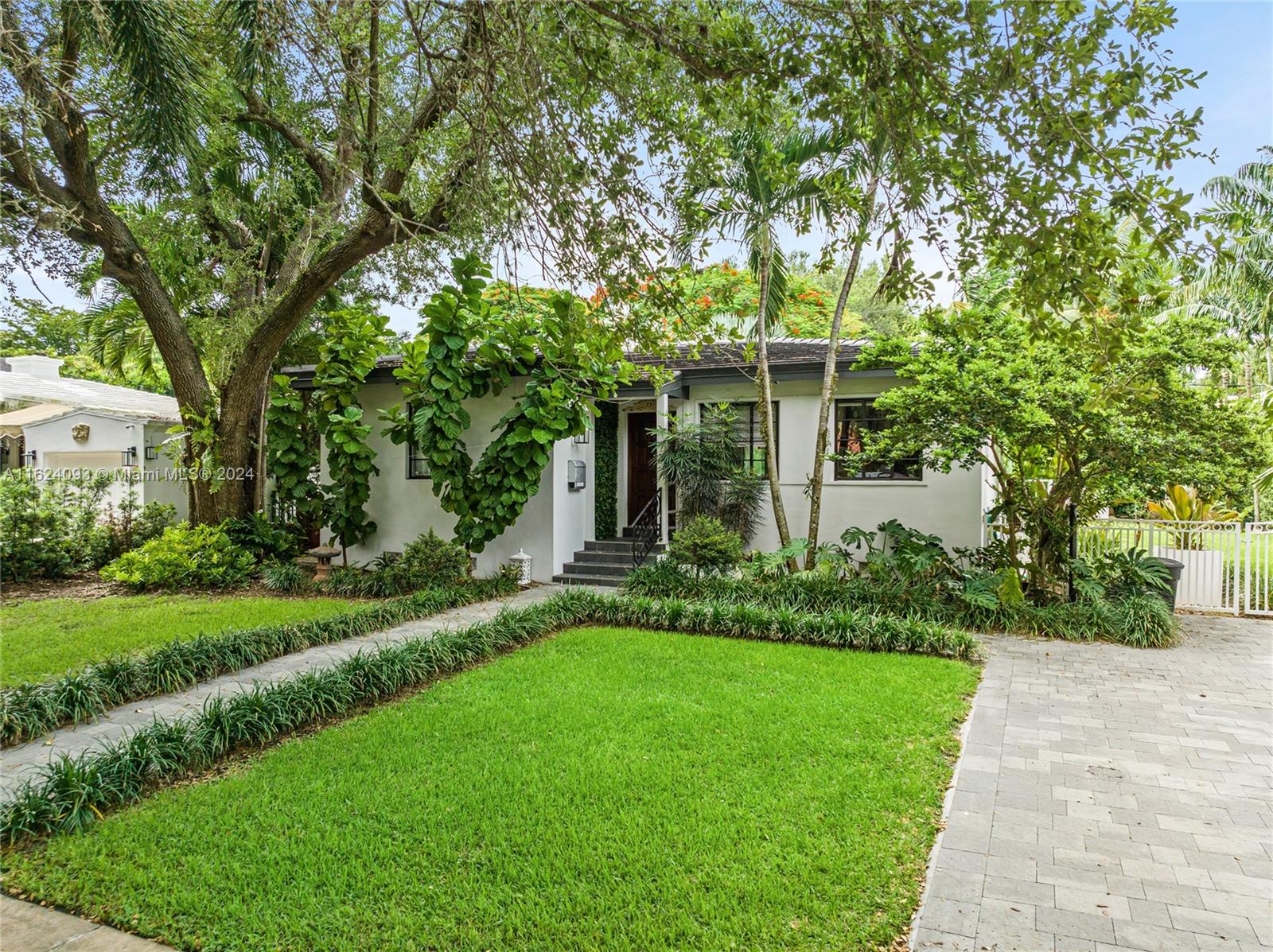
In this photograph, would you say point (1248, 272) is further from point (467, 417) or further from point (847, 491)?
point (467, 417)

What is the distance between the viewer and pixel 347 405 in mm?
10680

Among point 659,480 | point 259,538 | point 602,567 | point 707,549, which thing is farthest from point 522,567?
point 259,538

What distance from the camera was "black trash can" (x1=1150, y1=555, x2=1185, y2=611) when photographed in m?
8.62

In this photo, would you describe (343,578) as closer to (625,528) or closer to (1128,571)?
(625,528)

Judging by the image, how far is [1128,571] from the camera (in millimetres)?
8719

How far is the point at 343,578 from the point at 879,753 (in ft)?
27.0

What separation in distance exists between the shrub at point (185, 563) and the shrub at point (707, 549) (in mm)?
6843

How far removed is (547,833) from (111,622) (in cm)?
740

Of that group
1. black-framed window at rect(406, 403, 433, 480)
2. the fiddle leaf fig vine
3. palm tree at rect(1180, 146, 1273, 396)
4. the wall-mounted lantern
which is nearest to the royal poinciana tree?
the fiddle leaf fig vine

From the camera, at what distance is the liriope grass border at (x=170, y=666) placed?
4.98m

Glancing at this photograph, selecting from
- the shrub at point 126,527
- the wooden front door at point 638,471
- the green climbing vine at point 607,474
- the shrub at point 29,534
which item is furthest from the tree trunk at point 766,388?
the shrub at point 29,534

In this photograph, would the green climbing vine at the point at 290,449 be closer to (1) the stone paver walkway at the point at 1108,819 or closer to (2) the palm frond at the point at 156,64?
(2) the palm frond at the point at 156,64

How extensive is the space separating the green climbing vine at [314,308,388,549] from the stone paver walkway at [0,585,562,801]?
10.1 ft

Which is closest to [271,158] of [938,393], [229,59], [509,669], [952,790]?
[229,59]
